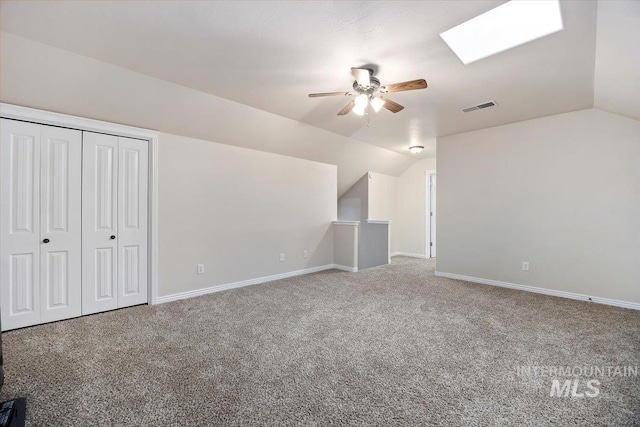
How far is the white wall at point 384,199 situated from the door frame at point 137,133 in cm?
469

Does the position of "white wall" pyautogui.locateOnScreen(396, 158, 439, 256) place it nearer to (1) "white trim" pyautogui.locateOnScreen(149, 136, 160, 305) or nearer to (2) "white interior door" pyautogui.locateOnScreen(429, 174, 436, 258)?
(2) "white interior door" pyautogui.locateOnScreen(429, 174, 436, 258)

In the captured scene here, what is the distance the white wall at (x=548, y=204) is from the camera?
11.6ft

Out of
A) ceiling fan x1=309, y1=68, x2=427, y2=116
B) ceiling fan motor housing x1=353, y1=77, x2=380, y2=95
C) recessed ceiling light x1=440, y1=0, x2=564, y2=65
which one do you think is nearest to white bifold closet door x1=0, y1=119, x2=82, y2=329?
ceiling fan x1=309, y1=68, x2=427, y2=116

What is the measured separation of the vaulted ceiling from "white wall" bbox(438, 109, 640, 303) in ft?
1.64

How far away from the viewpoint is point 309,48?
243cm

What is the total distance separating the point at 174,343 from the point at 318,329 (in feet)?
4.26

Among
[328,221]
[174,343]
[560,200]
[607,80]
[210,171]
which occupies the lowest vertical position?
[174,343]

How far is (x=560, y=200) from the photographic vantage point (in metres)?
3.95

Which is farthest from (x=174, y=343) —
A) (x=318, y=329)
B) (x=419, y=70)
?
(x=419, y=70)

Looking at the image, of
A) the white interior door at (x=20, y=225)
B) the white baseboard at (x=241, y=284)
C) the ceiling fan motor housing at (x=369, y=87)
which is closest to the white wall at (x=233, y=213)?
the white baseboard at (x=241, y=284)

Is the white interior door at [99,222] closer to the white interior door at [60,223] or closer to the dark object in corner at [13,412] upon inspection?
the white interior door at [60,223]

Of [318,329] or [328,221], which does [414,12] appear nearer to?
[318,329]

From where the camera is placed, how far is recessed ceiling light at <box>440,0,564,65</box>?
2135 millimetres

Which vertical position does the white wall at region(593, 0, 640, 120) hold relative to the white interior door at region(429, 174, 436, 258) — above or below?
above
